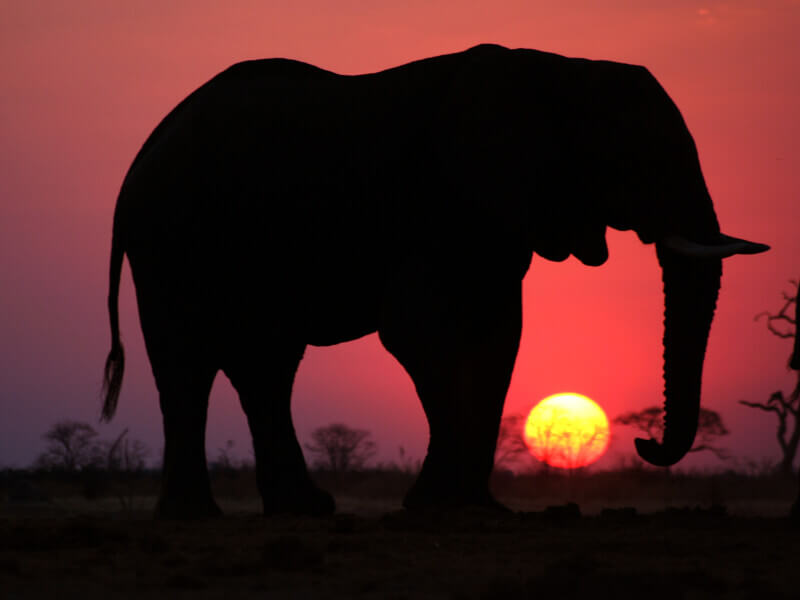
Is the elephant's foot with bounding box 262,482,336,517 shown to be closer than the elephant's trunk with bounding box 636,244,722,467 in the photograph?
No

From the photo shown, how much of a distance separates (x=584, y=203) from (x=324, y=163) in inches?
93.3

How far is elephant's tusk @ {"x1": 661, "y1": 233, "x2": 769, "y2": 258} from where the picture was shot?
485 inches


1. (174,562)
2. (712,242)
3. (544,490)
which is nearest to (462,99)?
(712,242)

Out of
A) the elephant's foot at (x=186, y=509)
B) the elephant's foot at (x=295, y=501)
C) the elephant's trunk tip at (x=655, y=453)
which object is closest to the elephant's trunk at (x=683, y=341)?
the elephant's trunk tip at (x=655, y=453)

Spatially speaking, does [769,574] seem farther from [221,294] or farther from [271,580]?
[221,294]

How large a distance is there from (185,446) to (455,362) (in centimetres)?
323

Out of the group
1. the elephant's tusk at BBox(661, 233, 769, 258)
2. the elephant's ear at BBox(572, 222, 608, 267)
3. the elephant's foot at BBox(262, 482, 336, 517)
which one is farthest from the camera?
the elephant's foot at BBox(262, 482, 336, 517)

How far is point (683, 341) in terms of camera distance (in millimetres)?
12641

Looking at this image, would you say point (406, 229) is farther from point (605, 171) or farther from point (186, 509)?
point (186, 509)

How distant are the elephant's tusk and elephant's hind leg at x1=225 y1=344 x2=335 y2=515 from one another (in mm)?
4160

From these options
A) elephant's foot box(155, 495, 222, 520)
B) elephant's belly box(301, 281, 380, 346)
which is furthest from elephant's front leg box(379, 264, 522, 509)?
elephant's foot box(155, 495, 222, 520)

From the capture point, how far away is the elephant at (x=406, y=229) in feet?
42.4

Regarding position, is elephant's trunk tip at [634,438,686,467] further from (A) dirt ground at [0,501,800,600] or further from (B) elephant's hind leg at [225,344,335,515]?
(B) elephant's hind leg at [225,344,335,515]

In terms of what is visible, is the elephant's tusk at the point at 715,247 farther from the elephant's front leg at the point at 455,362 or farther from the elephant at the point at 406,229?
the elephant's front leg at the point at 455,362
